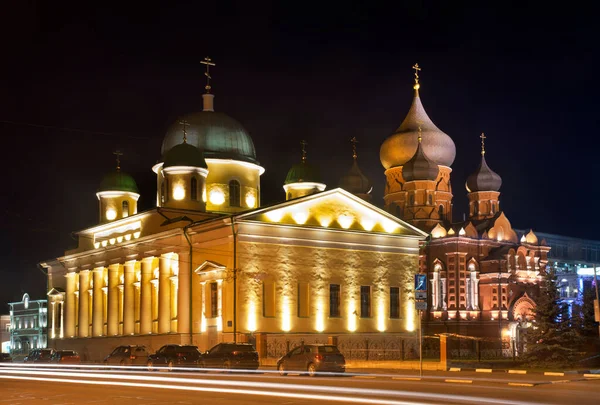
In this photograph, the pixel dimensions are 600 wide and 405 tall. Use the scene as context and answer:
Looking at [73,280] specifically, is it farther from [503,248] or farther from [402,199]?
[503,248]

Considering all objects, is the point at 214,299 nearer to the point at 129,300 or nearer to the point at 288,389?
the point at 129,300

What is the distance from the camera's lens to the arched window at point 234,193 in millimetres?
58062

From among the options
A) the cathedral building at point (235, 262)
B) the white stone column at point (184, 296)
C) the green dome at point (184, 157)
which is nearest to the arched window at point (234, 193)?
the cathedral building at point (235, 262)

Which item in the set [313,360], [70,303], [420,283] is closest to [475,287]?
[70,303]

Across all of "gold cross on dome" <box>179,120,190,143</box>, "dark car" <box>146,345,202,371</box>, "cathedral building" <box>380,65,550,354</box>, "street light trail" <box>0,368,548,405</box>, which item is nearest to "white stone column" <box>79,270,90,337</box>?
"gold cross on dome" <box>179,120,190,143</box>

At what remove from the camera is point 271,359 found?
4222 centimetres

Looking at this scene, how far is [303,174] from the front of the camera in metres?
62.0

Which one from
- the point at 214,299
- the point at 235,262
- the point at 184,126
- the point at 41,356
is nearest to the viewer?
the point at 41,356

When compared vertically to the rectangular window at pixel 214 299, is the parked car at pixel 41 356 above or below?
below

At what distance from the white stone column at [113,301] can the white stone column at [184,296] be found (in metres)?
8.48

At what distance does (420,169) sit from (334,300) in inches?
905

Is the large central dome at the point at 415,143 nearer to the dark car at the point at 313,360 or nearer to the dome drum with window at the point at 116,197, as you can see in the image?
the dome drum with window at the point at 116,197

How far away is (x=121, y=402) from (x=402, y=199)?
54.6 m

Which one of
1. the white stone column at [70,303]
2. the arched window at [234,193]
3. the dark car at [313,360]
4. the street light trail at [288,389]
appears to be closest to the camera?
the street light trail at [288,389]
